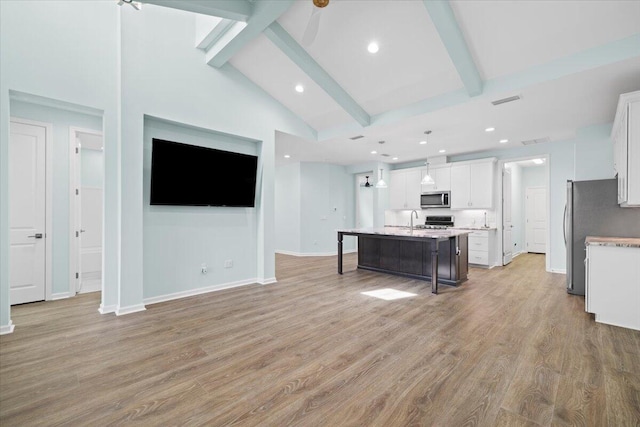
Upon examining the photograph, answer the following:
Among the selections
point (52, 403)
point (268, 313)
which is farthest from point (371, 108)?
point (52, 403)

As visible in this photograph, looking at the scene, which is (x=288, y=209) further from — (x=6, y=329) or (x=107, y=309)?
(x=6, y=329)

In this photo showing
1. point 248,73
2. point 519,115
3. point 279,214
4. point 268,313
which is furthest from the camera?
point 279,214

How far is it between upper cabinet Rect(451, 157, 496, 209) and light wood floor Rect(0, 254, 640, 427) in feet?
10.4

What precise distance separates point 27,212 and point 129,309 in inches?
81.2

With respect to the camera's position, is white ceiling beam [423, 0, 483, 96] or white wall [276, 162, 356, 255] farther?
white wall [276, 162, 356, 255]

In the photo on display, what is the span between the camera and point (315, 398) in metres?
1.84

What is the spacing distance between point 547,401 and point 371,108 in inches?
171

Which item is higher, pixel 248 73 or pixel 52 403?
pixel 248 73

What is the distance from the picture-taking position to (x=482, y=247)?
20.7ft

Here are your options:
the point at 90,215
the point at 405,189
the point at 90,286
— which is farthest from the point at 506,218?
the point at 90,215

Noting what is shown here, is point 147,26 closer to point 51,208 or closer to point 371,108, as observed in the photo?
point 51,208

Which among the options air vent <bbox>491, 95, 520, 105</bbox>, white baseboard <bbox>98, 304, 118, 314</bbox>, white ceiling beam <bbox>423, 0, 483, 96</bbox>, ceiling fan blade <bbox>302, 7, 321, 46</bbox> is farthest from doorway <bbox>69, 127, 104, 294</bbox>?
air vent <bbox>491, 95, 520, 105</bbox>

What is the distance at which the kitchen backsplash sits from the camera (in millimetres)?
6656

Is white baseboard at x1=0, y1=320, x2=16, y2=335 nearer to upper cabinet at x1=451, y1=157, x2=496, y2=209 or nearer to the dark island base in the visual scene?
the dark island base
